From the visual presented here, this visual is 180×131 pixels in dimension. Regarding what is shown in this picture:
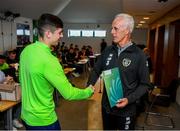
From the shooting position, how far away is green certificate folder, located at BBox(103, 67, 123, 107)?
1878 millimetres

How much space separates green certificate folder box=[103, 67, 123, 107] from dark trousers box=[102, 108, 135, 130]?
0.13 m

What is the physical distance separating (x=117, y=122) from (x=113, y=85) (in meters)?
0.31

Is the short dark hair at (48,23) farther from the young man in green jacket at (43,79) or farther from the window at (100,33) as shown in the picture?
the window at (100,33)

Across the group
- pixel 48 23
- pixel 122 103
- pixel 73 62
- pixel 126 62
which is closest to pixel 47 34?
pixel 48 23

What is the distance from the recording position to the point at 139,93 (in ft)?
6.04

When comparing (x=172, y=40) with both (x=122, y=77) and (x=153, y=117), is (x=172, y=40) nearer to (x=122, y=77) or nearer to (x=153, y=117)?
(x=153, y=117)

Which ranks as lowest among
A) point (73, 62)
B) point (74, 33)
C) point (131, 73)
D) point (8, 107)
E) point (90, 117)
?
point (90, 117)

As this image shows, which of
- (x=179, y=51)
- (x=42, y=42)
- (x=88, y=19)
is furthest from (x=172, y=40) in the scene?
(x=88, y=19)

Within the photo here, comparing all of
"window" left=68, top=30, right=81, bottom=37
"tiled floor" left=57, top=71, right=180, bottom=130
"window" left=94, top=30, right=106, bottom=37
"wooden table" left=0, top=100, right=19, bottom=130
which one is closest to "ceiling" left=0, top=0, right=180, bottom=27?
"window" left=94, top=30, right=106, bottom=37

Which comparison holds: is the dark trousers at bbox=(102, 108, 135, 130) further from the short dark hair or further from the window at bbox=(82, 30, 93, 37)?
the window at bbox=(82, 30, 93, 37)

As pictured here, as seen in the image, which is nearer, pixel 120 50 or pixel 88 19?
pixel 120 50

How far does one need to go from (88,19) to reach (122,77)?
15.4 meters

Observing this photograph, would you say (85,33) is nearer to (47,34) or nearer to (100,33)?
(100,33)

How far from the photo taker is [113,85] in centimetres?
191
